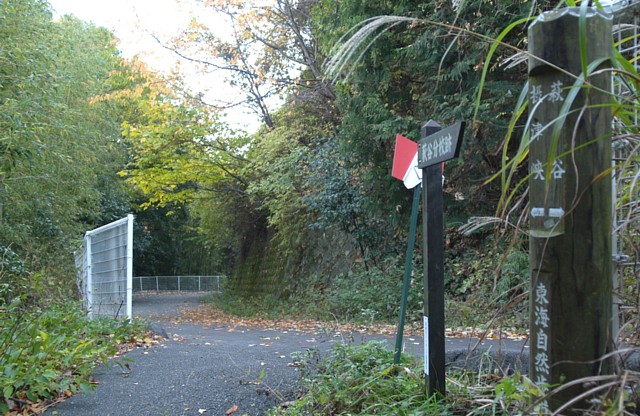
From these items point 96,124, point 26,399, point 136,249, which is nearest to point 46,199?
point 96,124

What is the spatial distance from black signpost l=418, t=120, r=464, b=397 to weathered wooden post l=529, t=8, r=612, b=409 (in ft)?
2.96

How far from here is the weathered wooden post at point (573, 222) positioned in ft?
6.29

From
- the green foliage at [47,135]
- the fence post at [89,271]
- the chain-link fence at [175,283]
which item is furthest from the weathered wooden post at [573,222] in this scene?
the chain-link fence at [175,283]

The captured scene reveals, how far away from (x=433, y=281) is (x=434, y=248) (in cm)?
18

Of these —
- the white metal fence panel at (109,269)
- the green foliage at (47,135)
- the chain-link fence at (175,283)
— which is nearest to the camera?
the white metal fence panel at (109,269)

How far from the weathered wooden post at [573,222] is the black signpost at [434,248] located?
0.90 metres

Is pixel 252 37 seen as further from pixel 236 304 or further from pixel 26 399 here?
pixel 26 399

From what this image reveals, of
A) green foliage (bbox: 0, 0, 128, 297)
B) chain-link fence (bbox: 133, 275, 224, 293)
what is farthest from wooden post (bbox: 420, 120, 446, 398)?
chain-link fence (bbox: 133, 275, 224, 293)

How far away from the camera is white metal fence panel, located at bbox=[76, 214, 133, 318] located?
339 inches

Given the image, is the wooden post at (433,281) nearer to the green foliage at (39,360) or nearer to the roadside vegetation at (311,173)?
the roadside vegetation at (311,173)

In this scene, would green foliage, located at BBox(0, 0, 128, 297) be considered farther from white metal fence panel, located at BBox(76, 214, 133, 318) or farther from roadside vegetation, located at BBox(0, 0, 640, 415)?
white metal fence panel, located at BBox(76, 214, 133, 318)

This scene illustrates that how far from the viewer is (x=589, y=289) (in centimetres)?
191

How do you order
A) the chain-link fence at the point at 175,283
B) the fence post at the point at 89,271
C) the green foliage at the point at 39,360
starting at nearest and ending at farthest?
the green foliage at the point at 39,360 → the fence post at the point at 89,271 → the chain-link fence at the point at 175,283

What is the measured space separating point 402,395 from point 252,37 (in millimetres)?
13639
